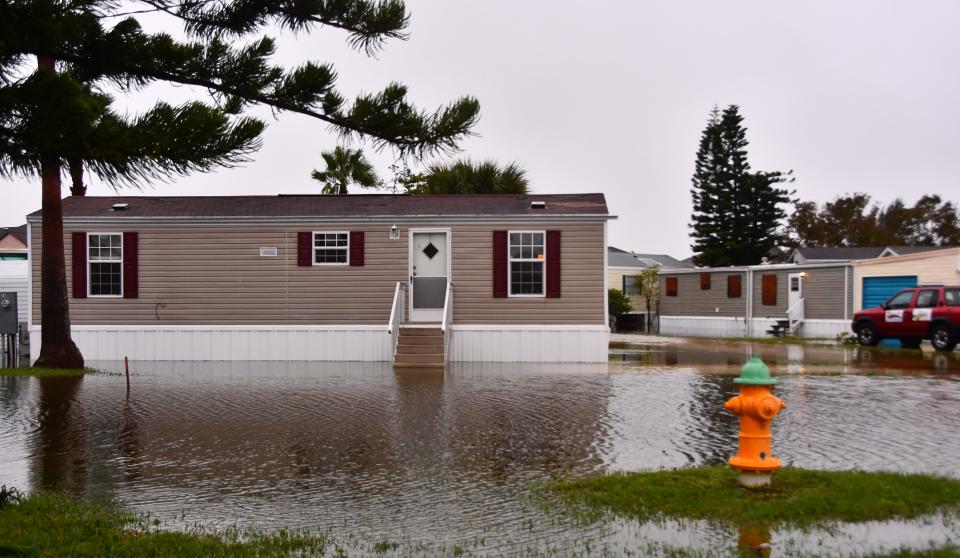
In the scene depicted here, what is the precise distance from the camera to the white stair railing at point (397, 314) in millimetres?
19719

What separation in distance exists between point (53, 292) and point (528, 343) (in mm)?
9955

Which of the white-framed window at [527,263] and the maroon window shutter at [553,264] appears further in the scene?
the white-framed window at [527,263]

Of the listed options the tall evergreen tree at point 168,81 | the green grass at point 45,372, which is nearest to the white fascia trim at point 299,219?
the green grass at point 45,372

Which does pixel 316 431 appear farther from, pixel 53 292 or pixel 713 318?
pixel 713 318

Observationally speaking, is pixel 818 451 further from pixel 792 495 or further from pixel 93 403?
pixel 93 403

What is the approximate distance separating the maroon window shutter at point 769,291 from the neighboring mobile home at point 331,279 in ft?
49.9

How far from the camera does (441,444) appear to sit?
9.88 m

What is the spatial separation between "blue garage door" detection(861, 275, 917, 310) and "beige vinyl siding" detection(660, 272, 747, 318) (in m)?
5.79

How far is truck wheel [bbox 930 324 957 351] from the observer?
2369 cm

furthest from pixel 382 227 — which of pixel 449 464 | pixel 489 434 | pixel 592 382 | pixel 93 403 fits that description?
pixel 449 464

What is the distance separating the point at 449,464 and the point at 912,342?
20.9m

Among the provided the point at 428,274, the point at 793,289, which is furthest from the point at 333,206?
the point at 793,289

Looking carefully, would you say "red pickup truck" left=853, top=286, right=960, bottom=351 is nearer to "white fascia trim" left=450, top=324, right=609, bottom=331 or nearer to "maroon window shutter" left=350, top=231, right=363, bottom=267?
"white fascia trim" left=450, top=324, right=609, bottom=331

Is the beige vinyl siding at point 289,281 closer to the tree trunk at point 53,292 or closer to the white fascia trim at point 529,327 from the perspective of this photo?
the white fascia trim at point 529,327
